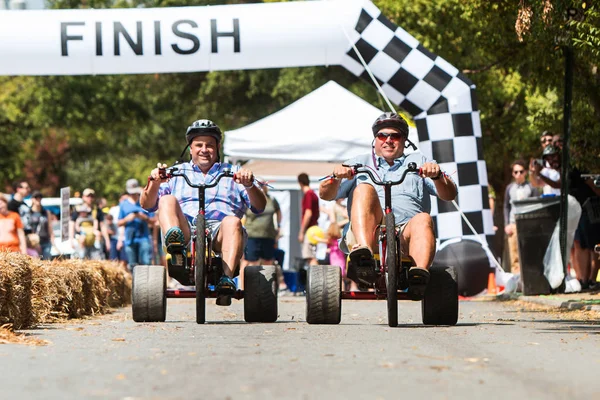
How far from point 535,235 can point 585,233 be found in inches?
28.3

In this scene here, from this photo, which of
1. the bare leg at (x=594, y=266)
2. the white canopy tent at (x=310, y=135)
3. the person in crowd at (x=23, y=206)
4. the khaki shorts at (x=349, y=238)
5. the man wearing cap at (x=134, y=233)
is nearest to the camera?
the khaki shorts at (x=349, y=238)

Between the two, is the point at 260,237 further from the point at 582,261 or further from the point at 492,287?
the point at 582,261

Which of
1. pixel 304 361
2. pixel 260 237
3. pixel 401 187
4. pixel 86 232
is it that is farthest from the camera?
pixel 86 232

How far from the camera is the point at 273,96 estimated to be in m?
42.8

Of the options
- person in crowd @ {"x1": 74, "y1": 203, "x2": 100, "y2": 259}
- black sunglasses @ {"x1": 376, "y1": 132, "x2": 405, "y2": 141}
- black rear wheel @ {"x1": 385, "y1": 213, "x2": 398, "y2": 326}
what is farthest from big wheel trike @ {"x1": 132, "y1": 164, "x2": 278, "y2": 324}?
person in crowd @ {"x1": 74, "y1": 203, "x2": 100, "y2": 259}

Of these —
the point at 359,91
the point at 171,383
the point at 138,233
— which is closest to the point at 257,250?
the point at 138,233

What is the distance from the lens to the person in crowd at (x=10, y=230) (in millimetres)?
17266

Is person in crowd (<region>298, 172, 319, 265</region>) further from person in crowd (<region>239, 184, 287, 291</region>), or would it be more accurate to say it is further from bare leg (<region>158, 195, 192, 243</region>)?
bare leg (<region>158, 195, 192, 243</region>)

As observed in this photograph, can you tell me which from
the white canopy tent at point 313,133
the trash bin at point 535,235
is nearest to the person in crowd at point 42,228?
the white canopy tent at point 313,133

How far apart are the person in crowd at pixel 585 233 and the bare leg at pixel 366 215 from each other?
22.3 ft

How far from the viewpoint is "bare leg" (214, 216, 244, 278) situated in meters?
10.4

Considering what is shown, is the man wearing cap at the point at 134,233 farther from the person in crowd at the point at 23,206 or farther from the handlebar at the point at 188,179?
the handlebar at the point at 188,179

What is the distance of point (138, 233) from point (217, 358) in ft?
44.5

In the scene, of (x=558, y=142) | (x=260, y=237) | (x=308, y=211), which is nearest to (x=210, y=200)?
(x=558, y=142)
